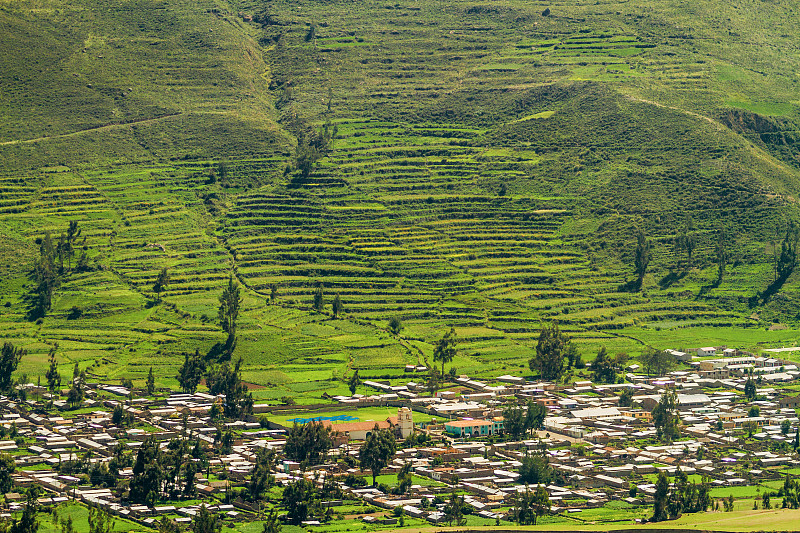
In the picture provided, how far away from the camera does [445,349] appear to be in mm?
119750

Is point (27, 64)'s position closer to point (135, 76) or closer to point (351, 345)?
point (135, 76)

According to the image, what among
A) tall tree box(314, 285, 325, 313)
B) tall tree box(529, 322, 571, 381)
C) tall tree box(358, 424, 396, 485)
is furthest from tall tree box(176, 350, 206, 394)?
tall tree box(529, 322, 571, 381)

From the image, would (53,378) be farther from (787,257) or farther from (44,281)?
(787,257)

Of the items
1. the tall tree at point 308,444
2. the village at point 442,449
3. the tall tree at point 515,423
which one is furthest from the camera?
the tall tree at point 515,423

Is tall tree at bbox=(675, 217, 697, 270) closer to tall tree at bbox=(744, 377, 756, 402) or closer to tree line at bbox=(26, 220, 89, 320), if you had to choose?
tall tree at bbox=(744, 377, 756, 402)

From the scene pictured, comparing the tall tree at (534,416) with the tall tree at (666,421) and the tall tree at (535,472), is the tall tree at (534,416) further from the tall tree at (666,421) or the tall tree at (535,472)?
the tall tree at (535,472)

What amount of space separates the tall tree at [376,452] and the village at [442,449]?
1.52 feet

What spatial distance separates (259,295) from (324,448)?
4472 cm

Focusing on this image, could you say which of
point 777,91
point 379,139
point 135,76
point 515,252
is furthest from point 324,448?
Answer: point 777,91

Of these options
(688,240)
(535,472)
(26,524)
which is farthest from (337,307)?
(26,524)

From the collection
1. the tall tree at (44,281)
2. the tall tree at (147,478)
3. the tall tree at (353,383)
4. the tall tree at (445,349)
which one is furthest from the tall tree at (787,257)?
the tall tree at (147,478)

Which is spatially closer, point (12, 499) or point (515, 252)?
point (12, 499)

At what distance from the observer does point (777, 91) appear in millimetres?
176250

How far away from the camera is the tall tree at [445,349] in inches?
4685
